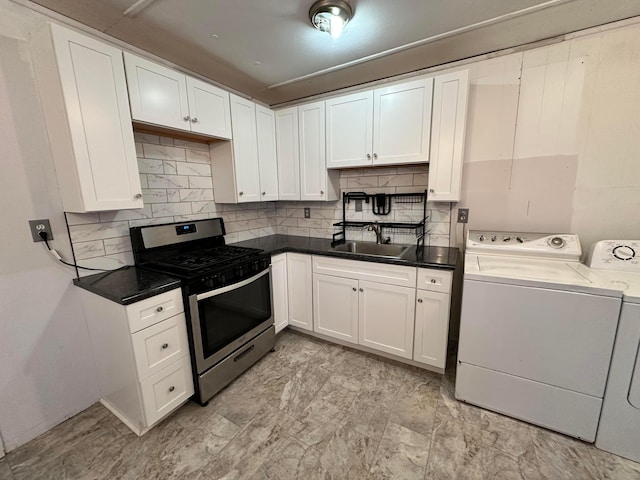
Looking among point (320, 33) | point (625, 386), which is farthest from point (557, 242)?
point (320, 33)

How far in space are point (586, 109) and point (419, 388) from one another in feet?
7.42

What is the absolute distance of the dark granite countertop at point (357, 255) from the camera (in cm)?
188

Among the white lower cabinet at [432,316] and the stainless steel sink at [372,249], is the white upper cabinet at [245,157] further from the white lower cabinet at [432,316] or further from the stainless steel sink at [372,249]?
the white lower cabinet at [432,316]

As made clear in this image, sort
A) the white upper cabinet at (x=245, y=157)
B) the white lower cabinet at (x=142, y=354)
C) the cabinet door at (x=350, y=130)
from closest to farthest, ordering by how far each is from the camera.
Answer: the white lower cabinet at (x=142, y=354) < the cabinet door at (x=350, y=130) < the white upper cabinet at (x=245, y=157)

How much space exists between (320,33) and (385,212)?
1498 mm

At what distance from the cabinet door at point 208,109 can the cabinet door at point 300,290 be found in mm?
1234

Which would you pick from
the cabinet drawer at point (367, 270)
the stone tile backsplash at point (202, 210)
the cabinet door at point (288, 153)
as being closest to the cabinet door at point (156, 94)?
the stone tile backsplash at point (202, 210)

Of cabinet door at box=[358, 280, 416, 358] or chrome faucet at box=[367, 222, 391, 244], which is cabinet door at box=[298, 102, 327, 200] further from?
cabinet door at box=[358, 280, 416, 358]

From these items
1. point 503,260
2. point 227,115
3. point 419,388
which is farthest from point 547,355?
point 227,115

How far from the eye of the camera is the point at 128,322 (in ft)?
4.54

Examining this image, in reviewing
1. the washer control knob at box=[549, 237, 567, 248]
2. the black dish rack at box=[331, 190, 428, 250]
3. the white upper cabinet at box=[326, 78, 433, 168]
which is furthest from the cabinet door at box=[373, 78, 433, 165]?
the washer control knob at box=[549, 237, 567, 248]

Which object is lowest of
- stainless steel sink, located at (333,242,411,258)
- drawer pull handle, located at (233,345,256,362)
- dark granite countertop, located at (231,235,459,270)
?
drawer pull handle, located at (233,345,256,362)

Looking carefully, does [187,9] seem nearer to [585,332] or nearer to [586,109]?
[586,109]

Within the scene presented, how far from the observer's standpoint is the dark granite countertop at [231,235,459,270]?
1885 millimetres
